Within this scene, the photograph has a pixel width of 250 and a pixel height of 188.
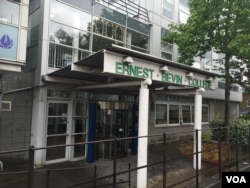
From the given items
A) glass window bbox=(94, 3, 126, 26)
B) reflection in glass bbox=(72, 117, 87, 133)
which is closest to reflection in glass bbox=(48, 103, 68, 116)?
reflection in glass bbox=(72, 117, 87, 133)

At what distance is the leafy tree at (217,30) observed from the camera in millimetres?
10398

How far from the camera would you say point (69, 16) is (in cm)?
994

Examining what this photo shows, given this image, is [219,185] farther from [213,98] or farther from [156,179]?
[213,98]

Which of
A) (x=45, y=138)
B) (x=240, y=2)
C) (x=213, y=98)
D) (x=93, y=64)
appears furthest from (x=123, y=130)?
(x=213, y=98)

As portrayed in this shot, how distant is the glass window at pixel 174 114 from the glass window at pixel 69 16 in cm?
738

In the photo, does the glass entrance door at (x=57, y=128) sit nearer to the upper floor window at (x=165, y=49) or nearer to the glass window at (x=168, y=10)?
the upper floor window at (x=165, y=49)

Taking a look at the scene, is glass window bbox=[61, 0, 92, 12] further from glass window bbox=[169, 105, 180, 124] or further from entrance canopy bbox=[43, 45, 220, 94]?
glass window bbox=[169, 105, 180, 124]

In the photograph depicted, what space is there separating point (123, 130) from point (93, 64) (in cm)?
499

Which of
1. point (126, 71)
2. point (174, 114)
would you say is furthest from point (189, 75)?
point (174, 114)

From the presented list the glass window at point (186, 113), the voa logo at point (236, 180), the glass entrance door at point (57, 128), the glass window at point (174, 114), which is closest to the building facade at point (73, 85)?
the glass entrance door at point (57, 128)

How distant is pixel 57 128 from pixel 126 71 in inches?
168

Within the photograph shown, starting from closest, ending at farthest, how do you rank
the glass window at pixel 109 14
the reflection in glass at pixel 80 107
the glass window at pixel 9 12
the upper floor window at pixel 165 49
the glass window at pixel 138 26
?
the glass window at pixel 9 12
the reflection in glass at pixel 80 107
the glass window at pixel 109 14
the glass window at pixel 138 26
the upper floor window at pixel 165 49

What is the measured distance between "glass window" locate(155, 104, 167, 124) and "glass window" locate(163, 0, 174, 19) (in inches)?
207

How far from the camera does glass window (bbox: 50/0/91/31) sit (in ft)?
31.1
